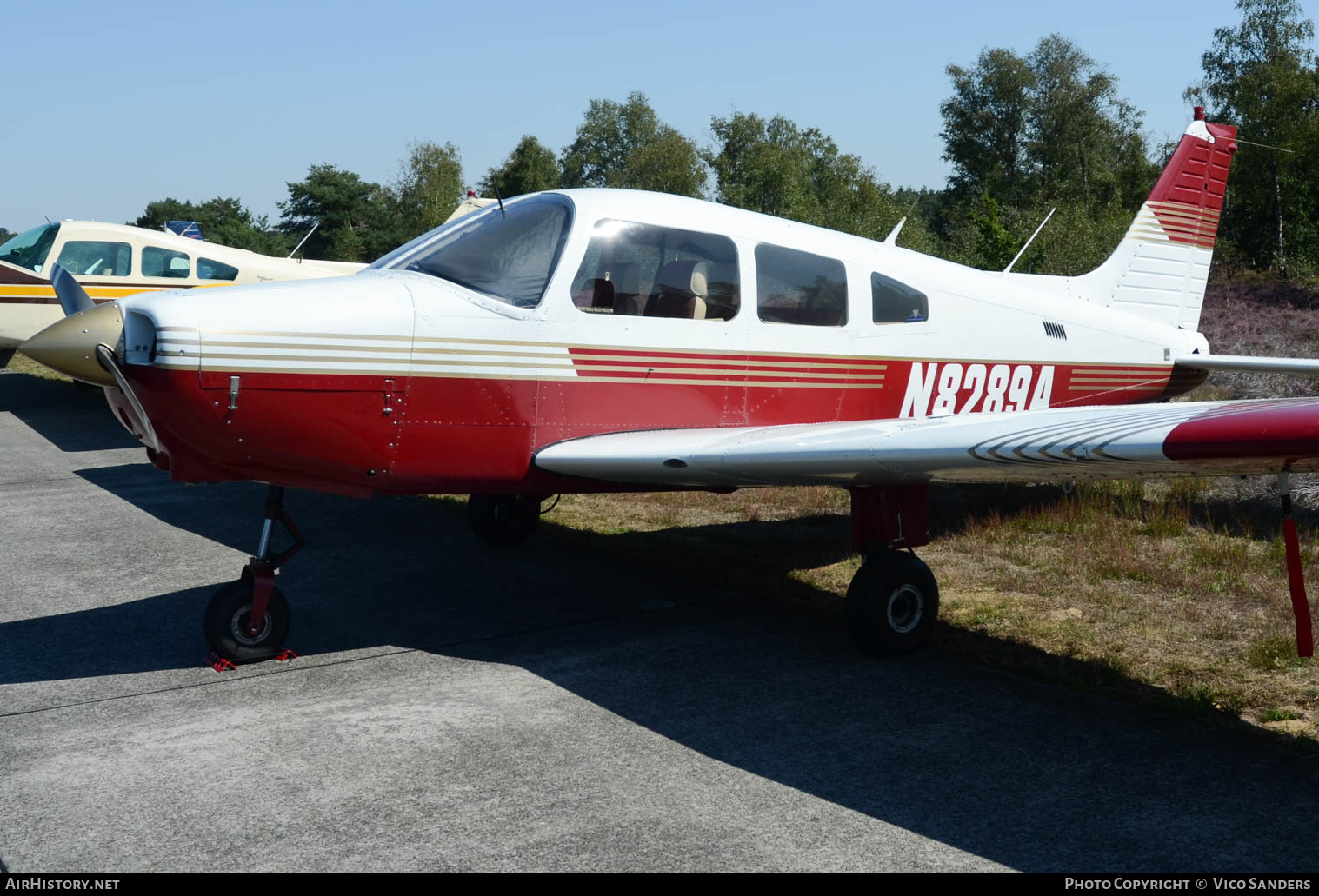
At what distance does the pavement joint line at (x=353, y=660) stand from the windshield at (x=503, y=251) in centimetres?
177

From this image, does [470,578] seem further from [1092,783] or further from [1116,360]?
[1116,360]

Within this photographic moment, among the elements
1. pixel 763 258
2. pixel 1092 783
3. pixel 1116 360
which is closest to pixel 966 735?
pixel 1092 783

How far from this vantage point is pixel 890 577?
5457mm

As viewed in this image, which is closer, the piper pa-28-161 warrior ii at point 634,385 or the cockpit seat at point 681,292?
the piper pa-28-161 warrior ii at point 634,385

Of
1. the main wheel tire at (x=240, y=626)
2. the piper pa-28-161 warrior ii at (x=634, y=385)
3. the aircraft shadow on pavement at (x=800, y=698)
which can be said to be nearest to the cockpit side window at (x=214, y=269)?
the piper pa-28-161 warrior ii at (x=634, y=385)

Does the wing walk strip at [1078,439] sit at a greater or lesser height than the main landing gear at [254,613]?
greater

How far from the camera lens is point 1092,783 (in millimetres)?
3924

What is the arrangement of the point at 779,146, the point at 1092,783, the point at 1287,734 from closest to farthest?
the point at 1092,783
the point at 1287,734
the point at 779,146

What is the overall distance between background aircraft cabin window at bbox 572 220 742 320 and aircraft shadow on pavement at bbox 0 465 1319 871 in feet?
5.72

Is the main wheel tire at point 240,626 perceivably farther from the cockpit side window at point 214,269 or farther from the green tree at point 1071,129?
the green tree at point 1071,129

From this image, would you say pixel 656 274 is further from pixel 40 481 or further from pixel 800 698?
pixel 40 481

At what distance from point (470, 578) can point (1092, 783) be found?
4.19m

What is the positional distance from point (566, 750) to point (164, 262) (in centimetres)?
1389

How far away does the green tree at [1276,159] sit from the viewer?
38719 millimetres
